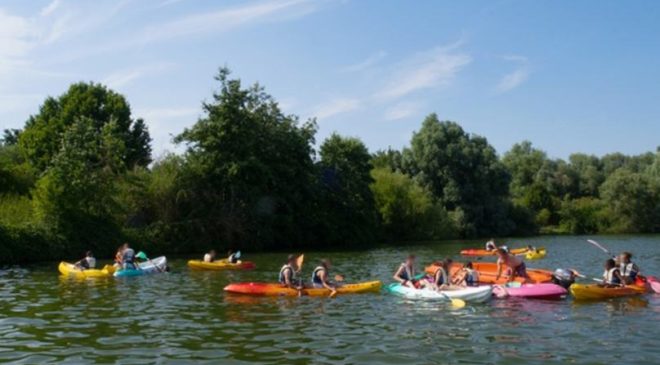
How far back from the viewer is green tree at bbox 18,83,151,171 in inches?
2040

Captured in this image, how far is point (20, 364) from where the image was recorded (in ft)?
38.0

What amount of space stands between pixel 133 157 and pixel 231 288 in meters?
37.9

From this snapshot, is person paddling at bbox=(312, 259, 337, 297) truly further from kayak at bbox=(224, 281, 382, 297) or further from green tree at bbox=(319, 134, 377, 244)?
green tree at bbox=(319, 134, 377, 244)

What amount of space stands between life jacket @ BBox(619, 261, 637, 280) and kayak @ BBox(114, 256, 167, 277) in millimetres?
18059

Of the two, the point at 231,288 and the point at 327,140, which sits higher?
the point at 327,140

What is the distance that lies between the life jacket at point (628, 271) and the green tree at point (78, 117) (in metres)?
39.3

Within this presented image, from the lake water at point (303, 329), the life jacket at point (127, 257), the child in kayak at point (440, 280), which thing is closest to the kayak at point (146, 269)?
the life jacket at point (127, 257)

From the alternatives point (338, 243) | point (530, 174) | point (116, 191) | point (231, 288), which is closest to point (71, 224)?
point (116, 191)

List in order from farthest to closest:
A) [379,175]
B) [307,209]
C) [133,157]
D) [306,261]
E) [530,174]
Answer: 1. [530,174]
2. [379,175]
3. [133,157]
4. [307,209]
5. [306,261]

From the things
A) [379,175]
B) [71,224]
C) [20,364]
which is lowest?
[20,364]

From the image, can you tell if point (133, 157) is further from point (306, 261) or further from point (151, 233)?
point (306, 261)

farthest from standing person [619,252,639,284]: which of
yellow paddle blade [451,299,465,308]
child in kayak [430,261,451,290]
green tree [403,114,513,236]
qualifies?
green tree [403,114,513,236]

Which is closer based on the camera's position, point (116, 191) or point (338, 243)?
point (116, 191)

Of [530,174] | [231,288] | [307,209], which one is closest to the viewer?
[231,288]
